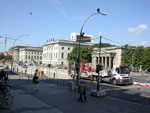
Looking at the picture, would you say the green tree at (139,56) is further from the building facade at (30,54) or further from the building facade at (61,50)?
the building facade at (30,54)

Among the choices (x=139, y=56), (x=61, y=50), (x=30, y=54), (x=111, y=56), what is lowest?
(x=139, y=56)

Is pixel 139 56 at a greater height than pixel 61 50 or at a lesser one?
lesser

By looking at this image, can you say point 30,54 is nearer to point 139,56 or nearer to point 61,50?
point 61,50

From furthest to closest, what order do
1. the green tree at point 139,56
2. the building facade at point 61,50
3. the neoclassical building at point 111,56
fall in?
the building facade at point 61,50
the neoclassical building at point 111,56
the green tree at point 139,56

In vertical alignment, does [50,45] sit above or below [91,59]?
above

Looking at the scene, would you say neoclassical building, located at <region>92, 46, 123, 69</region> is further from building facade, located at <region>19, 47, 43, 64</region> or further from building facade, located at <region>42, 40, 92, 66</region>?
building facade, located at <region>19, 47, 43, 64</region>

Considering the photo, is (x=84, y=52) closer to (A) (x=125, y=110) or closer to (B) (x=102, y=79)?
(B) (x=102, y=79)

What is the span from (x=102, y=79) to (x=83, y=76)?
572 cm

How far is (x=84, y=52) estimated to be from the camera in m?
90.9

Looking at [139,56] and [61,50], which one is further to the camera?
[61,50]

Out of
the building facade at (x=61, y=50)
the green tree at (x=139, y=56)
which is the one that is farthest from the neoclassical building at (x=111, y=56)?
the building facade at (x=61, y=50)

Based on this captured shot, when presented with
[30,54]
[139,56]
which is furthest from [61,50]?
[139,56]

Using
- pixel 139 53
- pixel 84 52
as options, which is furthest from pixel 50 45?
pixel 139 53

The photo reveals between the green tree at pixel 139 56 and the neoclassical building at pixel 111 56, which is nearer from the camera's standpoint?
the green tree at pixel 139 56
